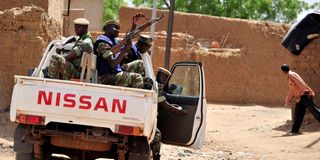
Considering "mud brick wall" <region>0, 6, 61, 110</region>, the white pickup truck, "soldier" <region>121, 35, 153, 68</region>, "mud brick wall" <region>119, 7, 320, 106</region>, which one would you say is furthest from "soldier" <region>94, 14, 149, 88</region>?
"mud brick wall" <region>119, 7, 320, 106</region>

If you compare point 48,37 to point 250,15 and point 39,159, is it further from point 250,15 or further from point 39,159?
point 250,15

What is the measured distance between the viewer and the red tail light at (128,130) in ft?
21.2

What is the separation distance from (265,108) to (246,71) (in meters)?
1.75

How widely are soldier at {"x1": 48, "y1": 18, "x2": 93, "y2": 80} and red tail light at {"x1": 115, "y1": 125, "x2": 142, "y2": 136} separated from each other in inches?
41.2

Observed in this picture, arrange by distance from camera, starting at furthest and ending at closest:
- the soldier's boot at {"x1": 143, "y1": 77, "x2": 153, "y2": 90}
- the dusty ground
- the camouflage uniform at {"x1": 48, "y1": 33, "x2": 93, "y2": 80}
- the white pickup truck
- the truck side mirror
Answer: the dusty ground
the truck side mirror
the soldier's boot at {"x1": 143, "y1": 77, "x2": 153, "y2": 90}
the camouflage uniform at {"x1": 48, "y1": 33, "x2": 93, "y2": 80}
the white pickup truck

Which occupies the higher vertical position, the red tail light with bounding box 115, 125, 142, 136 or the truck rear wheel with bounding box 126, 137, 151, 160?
the red tail light with bounding box 115, 125, 142, 136

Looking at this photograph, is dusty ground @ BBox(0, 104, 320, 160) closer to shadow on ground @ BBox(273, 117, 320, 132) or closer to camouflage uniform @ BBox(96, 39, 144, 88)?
shadow on ground @ BBox(273, 117, 320, 132)

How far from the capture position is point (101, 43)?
7395mm

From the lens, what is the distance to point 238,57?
958 inches

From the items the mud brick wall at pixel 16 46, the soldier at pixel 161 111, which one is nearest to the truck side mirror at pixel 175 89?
the soldier at pixel 161 111

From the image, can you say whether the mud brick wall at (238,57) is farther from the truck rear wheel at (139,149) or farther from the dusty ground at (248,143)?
the truck rear wheel at (139,149)

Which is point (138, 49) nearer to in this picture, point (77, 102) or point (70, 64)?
point (70, 64)

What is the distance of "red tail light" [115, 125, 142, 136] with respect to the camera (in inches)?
255

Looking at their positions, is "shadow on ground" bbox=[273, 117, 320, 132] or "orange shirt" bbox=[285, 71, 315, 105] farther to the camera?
"shadow on ground" bbox=[273, 117, 320, 132]
